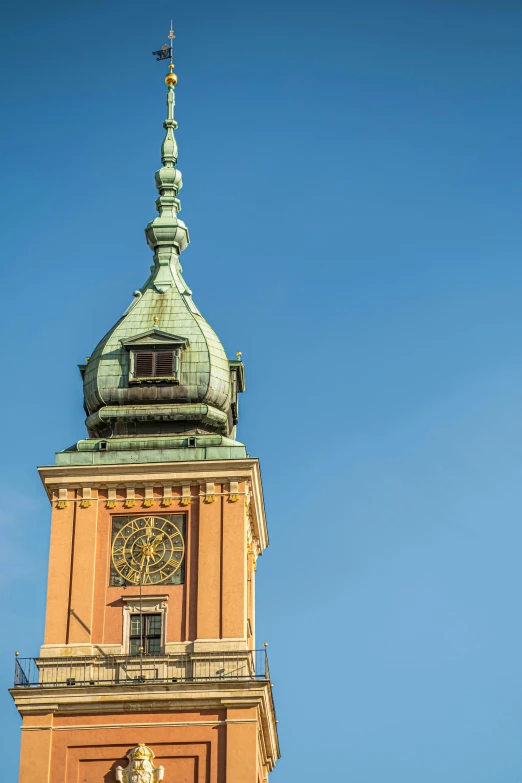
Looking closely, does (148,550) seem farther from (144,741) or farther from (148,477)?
(144,741)

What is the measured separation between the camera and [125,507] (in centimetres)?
5181

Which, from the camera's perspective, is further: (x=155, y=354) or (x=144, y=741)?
(x=155, y=354)

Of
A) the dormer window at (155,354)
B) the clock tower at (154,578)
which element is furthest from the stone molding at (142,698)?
the dormer window at (155,354)

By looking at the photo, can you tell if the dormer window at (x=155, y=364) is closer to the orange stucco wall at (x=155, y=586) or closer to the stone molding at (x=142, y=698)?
the orange stucco wall at (x=155, y=586)

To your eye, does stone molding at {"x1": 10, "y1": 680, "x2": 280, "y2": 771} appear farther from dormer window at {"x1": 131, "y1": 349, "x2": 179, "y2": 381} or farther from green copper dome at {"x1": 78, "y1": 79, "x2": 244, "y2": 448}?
dormer window at {"x1": 131, "y1": 349, "x2": 179, "y2": 381}

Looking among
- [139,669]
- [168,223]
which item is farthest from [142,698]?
[168,223]

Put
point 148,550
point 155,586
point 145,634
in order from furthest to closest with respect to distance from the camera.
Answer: point 148,550 → point 155,586 → point 145,634

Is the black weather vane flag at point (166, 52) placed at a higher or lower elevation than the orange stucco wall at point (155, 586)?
higher

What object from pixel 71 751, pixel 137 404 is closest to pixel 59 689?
pixel 71 751

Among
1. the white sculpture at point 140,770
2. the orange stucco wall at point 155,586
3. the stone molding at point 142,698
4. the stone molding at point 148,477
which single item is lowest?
the white sculpture at point 140,770

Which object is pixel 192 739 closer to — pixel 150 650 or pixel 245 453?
pixel 150 650

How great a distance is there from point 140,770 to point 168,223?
53.8 feet

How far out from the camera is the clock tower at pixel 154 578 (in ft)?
159

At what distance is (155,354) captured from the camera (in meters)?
54.0
